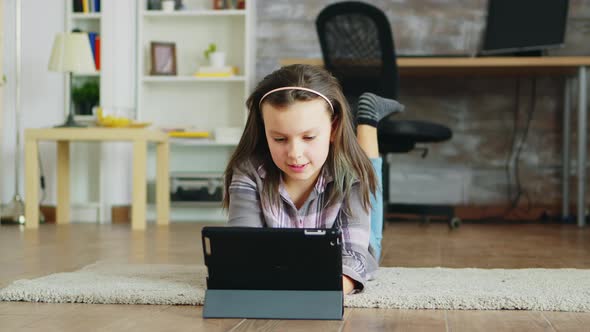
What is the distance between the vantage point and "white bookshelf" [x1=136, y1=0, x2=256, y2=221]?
Result: 4.29m

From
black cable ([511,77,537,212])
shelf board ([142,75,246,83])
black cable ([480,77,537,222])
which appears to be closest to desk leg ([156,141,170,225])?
shelf board ([142,75,246,83])

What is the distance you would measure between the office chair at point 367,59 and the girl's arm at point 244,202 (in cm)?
167

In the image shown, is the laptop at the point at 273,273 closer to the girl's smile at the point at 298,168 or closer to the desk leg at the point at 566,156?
the girl's smile at the point at 298,168

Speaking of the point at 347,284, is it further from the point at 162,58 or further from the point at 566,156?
the point at 162,58

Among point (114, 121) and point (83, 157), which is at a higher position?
point (114, 121)

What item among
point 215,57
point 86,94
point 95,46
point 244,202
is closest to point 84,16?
point 95,46

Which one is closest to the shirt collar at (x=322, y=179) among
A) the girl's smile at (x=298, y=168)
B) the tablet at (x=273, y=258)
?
the girl's smile at (x=298, y=168)

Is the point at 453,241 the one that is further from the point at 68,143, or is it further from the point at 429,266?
the point at 68,143

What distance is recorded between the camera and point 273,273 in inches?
49.9

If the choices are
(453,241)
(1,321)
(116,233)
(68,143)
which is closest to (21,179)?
(68,143)

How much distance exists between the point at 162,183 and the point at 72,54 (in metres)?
0.79

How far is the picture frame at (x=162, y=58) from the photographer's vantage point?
A: 14.0ft

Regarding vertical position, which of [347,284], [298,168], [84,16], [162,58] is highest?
[84,16]

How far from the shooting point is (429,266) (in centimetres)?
201
